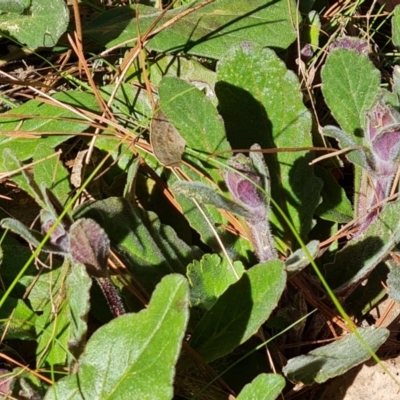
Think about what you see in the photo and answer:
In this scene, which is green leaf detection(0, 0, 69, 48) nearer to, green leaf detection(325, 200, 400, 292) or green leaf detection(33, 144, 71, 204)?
green leaf detection(33, 144, 71, 204)

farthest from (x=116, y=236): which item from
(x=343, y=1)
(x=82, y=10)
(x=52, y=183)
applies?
(x=343, y=1)

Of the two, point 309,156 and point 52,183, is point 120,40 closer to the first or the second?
point 52,183

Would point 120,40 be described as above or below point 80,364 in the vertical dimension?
above

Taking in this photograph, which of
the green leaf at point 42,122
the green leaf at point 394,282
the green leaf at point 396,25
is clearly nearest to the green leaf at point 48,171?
the green leaf at point 42,122

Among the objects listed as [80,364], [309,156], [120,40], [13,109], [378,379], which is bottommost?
[378,379]

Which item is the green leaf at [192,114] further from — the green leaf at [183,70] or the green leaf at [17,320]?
the green leaf at [17,320]

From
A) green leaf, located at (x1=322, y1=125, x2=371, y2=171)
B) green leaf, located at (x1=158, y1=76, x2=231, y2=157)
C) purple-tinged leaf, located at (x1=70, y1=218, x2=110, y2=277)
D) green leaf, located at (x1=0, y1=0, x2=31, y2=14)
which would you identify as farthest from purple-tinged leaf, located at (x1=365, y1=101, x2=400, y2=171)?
green leaf, located at (x1=0, y1=0, x2=31, y2=14)
